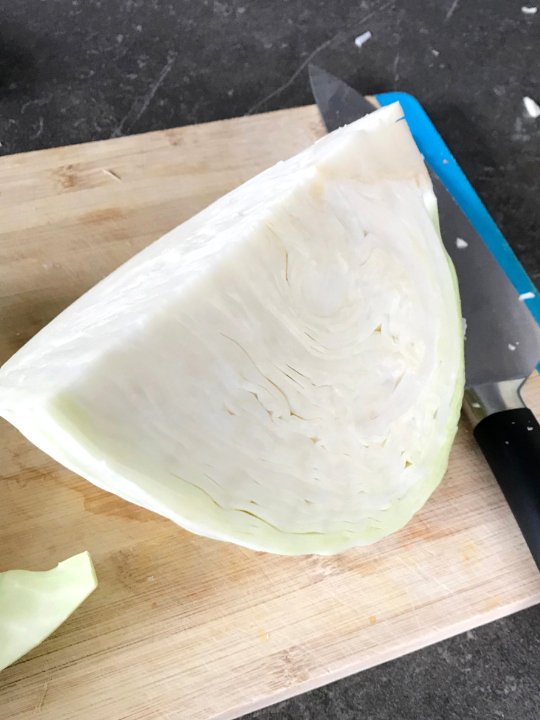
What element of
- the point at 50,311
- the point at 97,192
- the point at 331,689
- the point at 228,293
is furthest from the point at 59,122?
the point at 331,689

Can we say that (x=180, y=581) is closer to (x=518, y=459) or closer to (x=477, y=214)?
(x=518, y=459)

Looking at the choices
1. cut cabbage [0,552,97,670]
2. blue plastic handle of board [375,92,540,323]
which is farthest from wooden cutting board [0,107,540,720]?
blue plastic handle of board [375,92,540,323]

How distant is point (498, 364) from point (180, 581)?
2.10 ft

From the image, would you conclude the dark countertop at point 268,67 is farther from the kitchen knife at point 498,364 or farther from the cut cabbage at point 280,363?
the cut cabbage at point 280,363

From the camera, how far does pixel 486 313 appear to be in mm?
1090

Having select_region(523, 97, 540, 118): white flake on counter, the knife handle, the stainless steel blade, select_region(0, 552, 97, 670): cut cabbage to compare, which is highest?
select_region(523, 97, 540, 118): white flake on counter

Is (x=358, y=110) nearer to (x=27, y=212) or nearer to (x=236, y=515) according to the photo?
(x=27, y=212)

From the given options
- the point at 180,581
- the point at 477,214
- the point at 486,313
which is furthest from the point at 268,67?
the point at 180,581

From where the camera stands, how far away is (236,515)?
31.6 inches

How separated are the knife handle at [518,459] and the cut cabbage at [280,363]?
11 centimetres

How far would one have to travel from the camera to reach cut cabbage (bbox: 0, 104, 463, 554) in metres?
0.68

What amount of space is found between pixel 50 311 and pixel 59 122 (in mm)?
595

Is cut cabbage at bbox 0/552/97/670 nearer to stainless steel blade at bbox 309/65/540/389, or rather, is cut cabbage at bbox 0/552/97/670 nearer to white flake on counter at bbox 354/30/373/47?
stainless steel blade at bbox 309/65/540/389

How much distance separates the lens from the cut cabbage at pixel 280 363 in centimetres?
68
